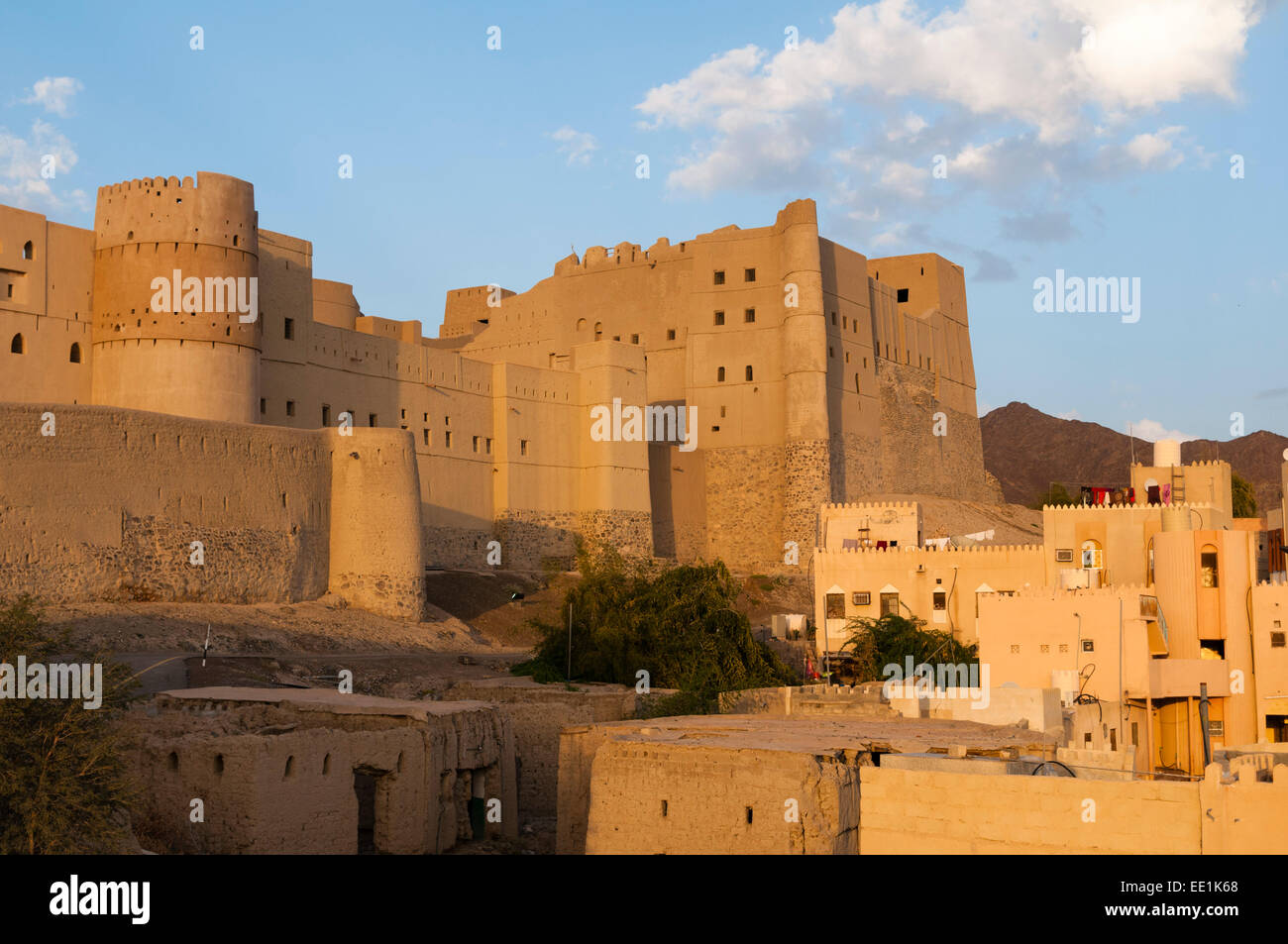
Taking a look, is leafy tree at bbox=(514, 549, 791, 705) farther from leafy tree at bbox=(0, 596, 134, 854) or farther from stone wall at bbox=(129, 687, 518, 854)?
leafy tree at bbox=(0, 596, 134, 854)

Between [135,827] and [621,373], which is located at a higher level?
[621,373]

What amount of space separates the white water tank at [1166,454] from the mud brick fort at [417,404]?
37.3ft

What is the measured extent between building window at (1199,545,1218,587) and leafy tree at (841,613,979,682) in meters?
4.05

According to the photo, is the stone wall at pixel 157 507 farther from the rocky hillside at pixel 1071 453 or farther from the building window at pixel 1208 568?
the rocky hillside at pixel 1071 453

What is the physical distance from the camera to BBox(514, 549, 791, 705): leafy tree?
2536 centimetres

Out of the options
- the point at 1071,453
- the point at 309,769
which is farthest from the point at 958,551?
the point at 1071,453

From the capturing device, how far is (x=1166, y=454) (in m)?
37.9

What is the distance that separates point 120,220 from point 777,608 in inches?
744

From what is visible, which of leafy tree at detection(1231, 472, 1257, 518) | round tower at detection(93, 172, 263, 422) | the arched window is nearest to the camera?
the arched window

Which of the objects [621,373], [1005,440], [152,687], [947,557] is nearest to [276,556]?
[152,687]

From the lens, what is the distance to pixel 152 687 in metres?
21.2

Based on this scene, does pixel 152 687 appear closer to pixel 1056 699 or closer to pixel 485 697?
pixel 485 697

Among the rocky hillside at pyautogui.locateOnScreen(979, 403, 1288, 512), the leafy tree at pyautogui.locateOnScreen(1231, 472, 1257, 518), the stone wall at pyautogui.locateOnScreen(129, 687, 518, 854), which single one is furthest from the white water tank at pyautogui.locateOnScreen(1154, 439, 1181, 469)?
the rocky hillside at pyautogui.locateOnScreen(979, 403, 1288, 512)
